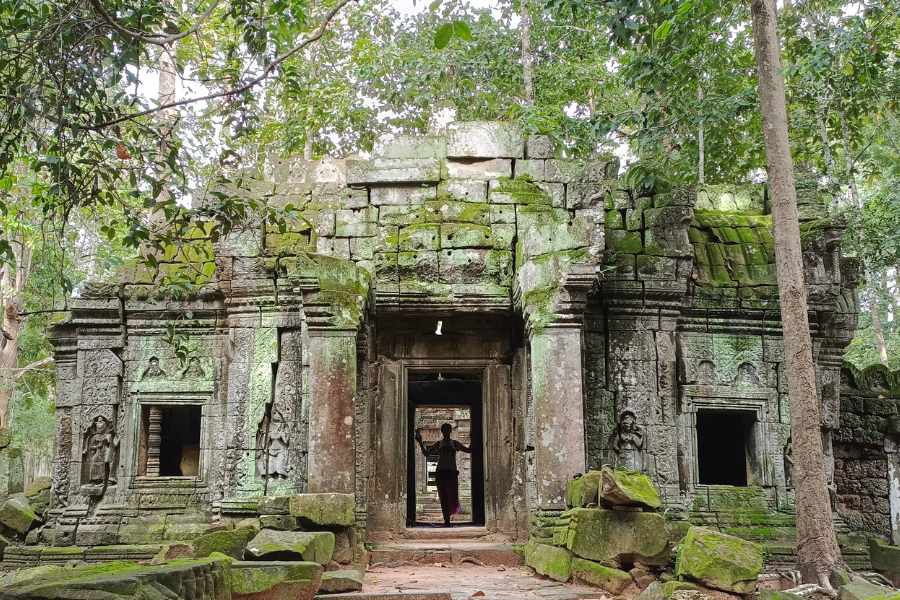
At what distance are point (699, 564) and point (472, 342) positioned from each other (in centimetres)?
440

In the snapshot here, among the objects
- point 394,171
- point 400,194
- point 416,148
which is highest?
point 416,148

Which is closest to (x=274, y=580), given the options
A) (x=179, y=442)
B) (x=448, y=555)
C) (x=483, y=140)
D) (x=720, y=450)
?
(x=448, y=555)

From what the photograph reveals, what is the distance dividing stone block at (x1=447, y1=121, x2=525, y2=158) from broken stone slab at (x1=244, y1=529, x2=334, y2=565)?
4.40m

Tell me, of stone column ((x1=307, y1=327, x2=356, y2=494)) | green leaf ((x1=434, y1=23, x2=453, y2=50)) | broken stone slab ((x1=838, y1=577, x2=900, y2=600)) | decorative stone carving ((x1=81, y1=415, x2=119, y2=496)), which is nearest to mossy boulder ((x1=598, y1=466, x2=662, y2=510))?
broken stone slab ((x1=838, y1=577, x2=900, y2=600))

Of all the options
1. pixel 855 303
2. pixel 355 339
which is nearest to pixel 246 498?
pixel 355 339

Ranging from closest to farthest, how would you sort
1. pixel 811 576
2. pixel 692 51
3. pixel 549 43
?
pixel 811 576
pixel 692 51
pixel 549 43

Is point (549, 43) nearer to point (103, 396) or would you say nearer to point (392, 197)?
point (392, 197)

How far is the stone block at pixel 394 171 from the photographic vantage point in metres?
9.38

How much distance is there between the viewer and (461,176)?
31.0ft

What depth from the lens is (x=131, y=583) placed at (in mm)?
3871

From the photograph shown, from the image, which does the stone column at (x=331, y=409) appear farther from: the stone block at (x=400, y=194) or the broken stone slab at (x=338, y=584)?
the stone block at (x=400, y=194)

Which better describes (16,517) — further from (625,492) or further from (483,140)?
(625,492)

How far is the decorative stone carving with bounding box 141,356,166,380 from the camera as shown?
32.6 ft

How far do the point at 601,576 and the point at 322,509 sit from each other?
7.48 feet
